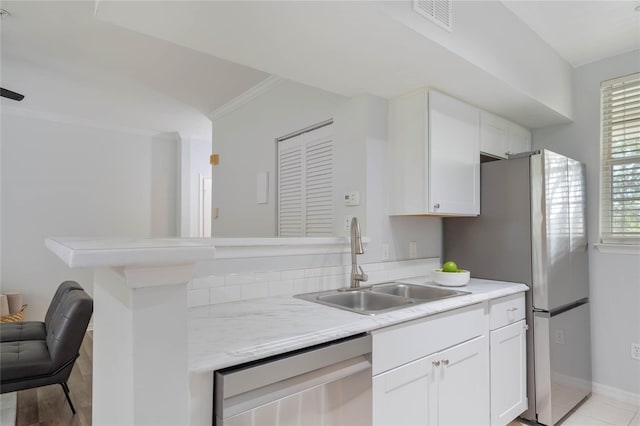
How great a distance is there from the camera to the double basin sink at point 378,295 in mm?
1850

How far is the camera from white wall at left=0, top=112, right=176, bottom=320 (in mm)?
4070

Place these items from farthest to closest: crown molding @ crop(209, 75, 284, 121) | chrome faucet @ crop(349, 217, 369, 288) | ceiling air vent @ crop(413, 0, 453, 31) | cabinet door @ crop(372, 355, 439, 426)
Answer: crown molding @ crop(209, 75, 284, 121), chrome faucet @ crop(349, 217, 369, 288), ceiling air vent @ crop(413, 0, 453, 31), cabinet door @ crop(372, 355, 439, 426)

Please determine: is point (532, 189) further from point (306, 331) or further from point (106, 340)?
point (106, 340)

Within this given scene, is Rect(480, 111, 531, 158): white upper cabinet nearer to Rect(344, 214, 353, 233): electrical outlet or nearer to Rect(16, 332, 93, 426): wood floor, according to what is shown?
Rect(344, 214, 353, 233): electrical outlet

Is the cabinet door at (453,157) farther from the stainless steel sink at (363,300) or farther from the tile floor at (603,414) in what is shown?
the tile floor at (603,414)

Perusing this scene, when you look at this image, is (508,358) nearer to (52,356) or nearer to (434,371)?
(434,371)

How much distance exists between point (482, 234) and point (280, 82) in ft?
6.67

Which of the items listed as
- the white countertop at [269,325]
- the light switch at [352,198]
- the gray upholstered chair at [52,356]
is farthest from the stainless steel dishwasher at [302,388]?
the gray upholstered chair at [52,356]

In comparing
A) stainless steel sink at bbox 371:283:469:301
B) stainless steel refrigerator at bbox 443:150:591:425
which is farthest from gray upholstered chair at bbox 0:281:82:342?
stainless steel refrigerator at bbox 443:150:591:425

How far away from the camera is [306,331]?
3.94 ft

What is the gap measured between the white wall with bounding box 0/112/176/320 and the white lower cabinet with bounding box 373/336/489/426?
4.41 meters

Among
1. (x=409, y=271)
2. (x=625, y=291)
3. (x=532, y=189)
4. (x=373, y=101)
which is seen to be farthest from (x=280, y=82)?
(x=625, y=291)

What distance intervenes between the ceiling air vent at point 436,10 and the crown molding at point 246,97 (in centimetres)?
161

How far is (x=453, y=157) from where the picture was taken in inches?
89.8
